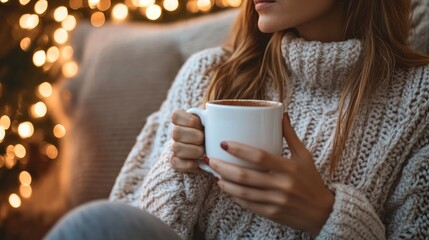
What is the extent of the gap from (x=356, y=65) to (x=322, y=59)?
0.08 metres

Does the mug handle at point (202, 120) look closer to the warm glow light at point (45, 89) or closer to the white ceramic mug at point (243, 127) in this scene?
the white ceramic mug at point (243, 127)

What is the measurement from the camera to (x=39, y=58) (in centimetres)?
166

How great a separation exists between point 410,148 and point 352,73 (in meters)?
0.17

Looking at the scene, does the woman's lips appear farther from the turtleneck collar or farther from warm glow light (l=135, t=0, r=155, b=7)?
warm glow light (l=135, t=0, r=155, b=7)

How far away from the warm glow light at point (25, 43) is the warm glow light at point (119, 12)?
354mm

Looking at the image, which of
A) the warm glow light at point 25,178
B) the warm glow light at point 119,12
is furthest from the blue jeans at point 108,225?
the warm glow light at point 119,12

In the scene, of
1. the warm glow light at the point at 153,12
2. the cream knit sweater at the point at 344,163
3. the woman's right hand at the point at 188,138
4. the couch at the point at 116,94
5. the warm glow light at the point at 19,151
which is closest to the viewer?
the woman's right hand at the point at 188,138

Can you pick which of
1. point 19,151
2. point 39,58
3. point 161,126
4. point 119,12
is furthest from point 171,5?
point 161,126

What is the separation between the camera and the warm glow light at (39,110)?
170 cm

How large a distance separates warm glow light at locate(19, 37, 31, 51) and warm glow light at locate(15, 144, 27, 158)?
0.33 meters

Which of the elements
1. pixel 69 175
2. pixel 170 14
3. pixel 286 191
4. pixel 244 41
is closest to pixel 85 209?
pixel 286 191

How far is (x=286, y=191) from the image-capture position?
2.39 feet

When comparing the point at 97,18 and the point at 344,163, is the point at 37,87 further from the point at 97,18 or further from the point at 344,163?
the point at 344,163

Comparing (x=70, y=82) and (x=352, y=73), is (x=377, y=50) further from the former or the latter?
(x=70, y=82)
